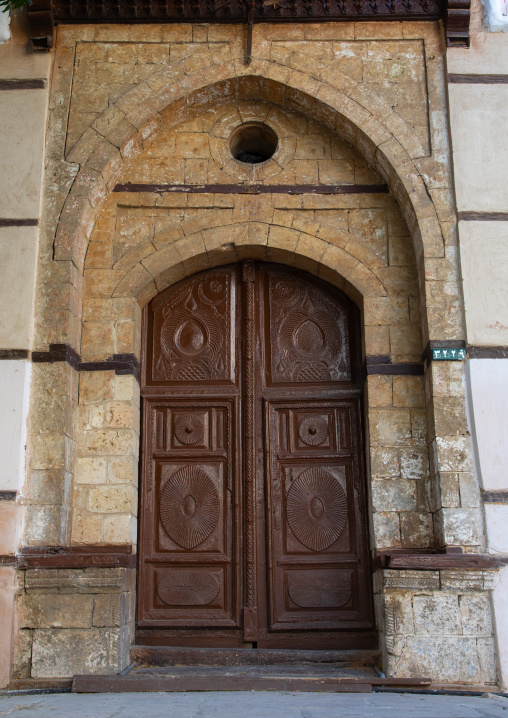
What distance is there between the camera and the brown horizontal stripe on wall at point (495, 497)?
4641 millimetres

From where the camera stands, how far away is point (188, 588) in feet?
16.9

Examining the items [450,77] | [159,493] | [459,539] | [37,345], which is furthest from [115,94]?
[459,539]

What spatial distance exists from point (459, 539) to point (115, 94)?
13.2ft

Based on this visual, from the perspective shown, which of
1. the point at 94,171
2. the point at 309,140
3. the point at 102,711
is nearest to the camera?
the point at 102,711

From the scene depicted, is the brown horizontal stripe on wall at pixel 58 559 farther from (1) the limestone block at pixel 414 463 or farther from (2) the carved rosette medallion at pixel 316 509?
(1) the limestone block at pixel 414 463

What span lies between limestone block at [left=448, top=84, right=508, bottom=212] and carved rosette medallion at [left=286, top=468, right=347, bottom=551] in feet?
7.22

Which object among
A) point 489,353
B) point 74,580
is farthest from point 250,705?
point 489,353

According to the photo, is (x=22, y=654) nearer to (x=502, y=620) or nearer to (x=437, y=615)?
(x=437, y=615)

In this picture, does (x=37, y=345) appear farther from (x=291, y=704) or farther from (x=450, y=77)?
(x=450, y=77)

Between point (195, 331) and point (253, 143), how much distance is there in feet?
5.44

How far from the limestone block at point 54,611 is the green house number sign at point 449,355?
9.07 ft

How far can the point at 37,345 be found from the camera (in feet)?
16.4

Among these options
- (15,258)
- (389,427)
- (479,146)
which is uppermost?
(479,146)

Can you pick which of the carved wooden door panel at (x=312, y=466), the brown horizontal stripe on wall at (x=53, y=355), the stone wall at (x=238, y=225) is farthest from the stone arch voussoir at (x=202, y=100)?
the carved wooden door panel at (x=312, y=466)
